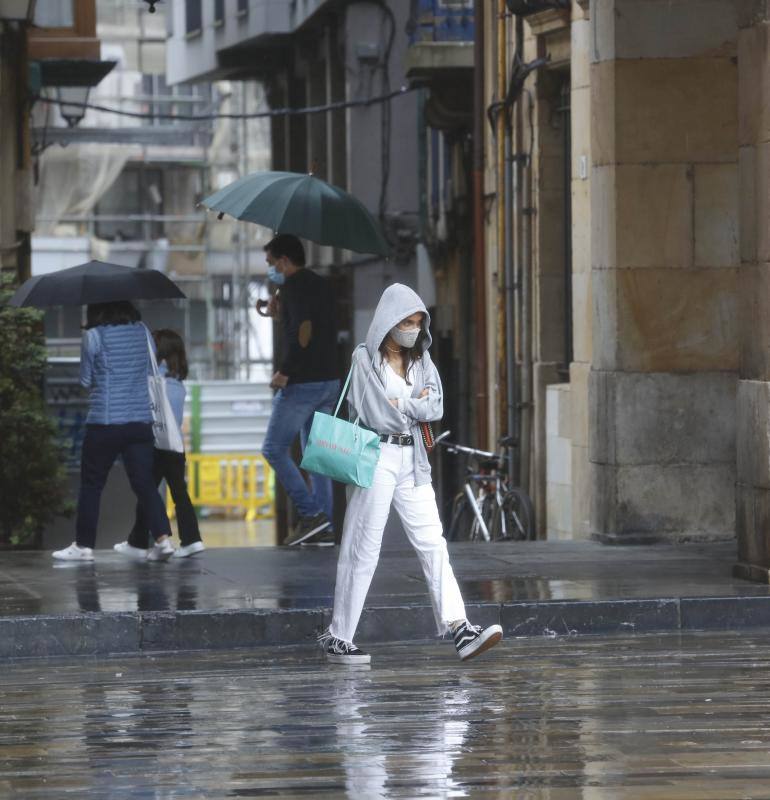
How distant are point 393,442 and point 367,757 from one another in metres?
2.76

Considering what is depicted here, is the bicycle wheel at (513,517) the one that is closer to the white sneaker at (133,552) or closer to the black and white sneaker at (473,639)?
the white sneaker at (133,552)

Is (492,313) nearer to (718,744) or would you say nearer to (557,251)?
(557,251)

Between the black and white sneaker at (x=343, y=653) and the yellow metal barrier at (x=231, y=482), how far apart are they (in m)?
32.2

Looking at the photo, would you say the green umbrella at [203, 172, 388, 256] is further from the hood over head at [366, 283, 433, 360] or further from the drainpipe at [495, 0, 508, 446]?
the drainpipe at [495, 0, 508, 446]

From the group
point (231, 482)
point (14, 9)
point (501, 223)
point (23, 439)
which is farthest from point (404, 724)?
point (231, 482)

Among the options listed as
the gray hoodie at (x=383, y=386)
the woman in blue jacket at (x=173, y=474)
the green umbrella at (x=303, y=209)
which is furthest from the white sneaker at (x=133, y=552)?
the gray hoodie at (x=383, y=386)

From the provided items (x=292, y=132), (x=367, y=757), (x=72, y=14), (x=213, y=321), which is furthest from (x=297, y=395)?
(x=213, y=321)

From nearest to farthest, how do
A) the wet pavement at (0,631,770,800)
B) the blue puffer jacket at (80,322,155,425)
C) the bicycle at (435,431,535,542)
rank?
1. the wet pavement at (0,631,770,800)
2. the blue puffer jacket at (80,322,155,425)
3. the bicycle at (435,431,535,542)

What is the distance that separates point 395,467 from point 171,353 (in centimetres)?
449

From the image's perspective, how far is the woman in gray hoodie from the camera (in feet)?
32.3

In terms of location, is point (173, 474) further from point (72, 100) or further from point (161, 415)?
point (72, 100)

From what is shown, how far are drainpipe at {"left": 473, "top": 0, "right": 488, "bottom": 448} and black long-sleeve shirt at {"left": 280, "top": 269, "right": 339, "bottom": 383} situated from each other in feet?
21.6

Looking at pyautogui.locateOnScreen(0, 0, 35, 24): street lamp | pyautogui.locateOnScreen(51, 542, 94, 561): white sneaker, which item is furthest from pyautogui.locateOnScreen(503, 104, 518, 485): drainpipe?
pyautogui.locateOnScreen(51, 542, 94, 561): white sneaker

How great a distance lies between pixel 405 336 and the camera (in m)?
9.87
